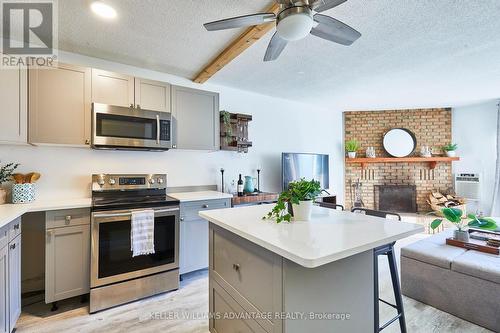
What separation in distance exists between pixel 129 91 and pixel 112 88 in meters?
0.16

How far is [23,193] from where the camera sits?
7.22ft

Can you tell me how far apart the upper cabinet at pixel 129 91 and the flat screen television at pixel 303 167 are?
2.07 meters

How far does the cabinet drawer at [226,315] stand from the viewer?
4.22 ft

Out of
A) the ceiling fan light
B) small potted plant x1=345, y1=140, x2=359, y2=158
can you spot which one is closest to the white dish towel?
the ceiling fan light

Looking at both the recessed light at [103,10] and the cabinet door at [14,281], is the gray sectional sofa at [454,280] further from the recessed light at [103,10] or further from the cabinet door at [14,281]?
the recessed light at [103,10]

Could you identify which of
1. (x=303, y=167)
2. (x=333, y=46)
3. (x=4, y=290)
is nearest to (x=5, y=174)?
(x=4, y=290)

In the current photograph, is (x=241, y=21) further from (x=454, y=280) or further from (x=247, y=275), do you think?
(x=454, y=280)

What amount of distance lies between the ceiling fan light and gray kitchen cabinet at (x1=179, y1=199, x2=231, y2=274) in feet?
6.34

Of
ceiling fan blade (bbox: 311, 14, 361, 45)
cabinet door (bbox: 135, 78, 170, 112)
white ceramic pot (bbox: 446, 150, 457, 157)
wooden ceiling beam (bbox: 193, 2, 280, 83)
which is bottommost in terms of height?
white ceramic pot (bbox: 446, 150, 457, 157)

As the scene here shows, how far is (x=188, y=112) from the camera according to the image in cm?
297

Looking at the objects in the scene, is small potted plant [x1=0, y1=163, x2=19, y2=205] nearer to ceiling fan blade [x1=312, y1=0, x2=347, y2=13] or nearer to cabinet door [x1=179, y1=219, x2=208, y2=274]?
cabinet door [x1=179, y1=219, x2=208, y2=274]

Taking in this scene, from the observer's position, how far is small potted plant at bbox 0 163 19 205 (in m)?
2.15

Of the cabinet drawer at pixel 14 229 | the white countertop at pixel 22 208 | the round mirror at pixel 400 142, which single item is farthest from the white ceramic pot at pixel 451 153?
the cabinet drawer at pixel 14 229

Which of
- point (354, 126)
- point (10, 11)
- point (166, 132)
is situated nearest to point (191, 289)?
point (166, 132)
